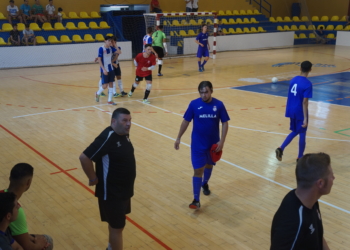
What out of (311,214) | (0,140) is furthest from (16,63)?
(311,214)

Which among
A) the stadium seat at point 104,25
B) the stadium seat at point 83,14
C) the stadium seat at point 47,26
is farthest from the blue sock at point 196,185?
the stadium seat at point 83,14

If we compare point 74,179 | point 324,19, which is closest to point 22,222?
point 74,179

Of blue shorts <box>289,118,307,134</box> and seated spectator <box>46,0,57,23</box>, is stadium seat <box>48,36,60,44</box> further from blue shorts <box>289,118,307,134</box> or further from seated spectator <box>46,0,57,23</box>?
blue shorts <box>289,118,307,134</box>

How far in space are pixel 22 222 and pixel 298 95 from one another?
522cm

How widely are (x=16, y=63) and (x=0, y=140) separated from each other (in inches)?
464

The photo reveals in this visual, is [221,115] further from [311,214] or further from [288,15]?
[288,15]

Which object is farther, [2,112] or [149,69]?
[149,69]

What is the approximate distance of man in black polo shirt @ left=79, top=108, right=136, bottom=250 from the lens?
3945 mm

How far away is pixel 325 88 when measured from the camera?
14.5 meters

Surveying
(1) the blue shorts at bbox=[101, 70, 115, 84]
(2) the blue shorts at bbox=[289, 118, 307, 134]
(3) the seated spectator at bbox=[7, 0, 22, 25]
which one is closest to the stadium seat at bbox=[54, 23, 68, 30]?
(3) the seated spectator at bbox=[7, 0, 22, 25]

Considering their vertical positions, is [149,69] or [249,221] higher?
[149,69]

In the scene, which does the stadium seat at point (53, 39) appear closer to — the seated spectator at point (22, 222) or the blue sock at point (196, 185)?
the blue sock at point (196, 185)

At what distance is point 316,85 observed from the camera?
1505cm

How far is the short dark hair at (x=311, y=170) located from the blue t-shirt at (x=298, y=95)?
4647mm
